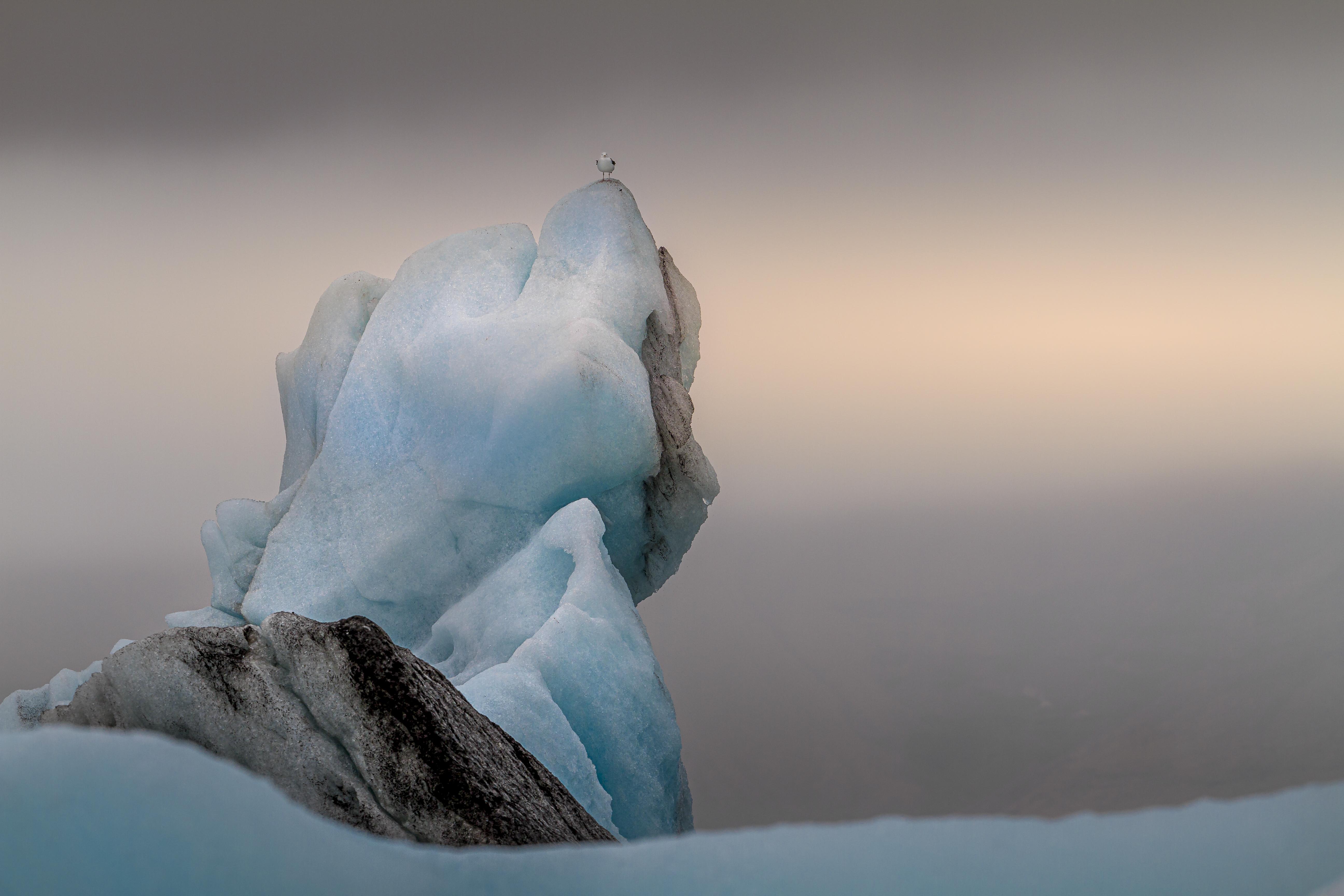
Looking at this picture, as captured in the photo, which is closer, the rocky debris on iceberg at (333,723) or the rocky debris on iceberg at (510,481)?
the rocky debris on iceberg at (333,723)

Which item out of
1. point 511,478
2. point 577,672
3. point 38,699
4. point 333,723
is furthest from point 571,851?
point 38,699

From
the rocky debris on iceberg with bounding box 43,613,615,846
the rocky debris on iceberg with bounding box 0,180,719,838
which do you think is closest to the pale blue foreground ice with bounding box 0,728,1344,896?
the rocky debris on iceberg with bounding box 43,613,615,846

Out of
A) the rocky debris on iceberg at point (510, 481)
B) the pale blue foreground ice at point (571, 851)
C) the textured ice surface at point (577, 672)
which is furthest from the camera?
the rocky debris on iceberg at point (510, 481)

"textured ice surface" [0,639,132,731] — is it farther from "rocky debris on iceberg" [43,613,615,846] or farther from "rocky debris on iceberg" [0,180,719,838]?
"rocky debris on iceberg" [43,613,615,846]

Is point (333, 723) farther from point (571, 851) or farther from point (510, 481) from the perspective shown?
point (510, 481)

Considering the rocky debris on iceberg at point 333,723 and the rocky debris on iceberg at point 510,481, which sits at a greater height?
the rocky debris on iceberg at point 510,481

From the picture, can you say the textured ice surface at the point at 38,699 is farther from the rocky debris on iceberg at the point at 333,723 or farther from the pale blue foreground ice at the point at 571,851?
the pale blue foreground ice at the point at 571,851

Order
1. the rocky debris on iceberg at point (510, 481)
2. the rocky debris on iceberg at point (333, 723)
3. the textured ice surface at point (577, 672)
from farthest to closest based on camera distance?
the rocky debris on iceberg at point (510, 481)
the textured ice surface at point (577, 672)
the rocky debris on iceberg at point (333, 723)

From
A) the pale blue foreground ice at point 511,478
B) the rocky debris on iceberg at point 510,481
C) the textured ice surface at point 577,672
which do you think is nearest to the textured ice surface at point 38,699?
the rocky debris on iceberg at point 510,481
